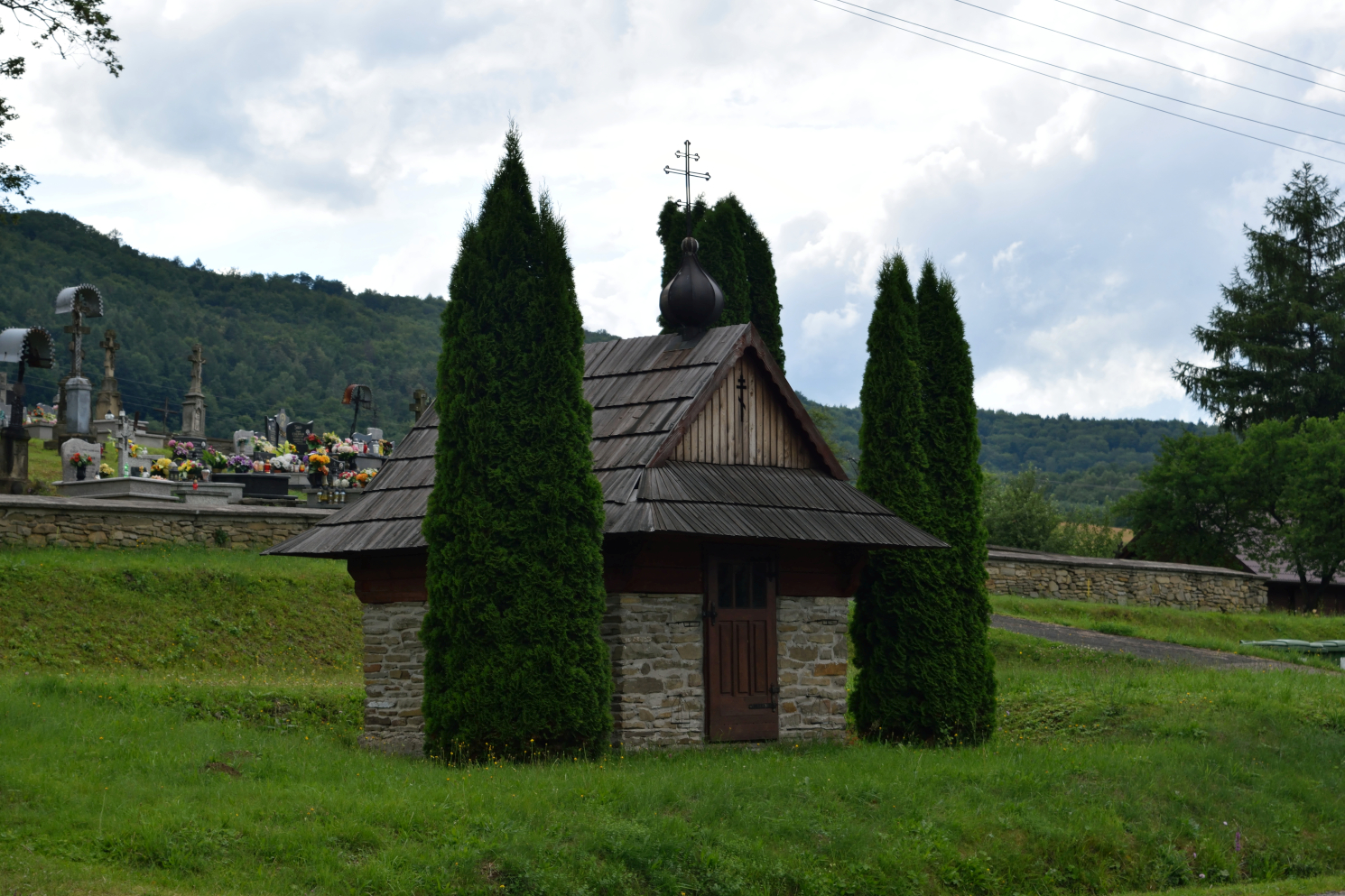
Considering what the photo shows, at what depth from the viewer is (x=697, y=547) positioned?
1354cm

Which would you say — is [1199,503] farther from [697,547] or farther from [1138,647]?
[697,547]

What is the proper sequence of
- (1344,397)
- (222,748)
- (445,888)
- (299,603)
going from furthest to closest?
(1344,397) < (299,603) < (222,748) < (445,888)

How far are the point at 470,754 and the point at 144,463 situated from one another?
770 inches

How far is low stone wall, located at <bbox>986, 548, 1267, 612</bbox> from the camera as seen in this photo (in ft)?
94.1

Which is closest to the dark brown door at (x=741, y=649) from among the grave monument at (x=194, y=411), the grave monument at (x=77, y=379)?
the grave monument at (x=77, y=379)

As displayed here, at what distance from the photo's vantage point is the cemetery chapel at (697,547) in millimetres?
13008

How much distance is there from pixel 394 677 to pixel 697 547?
3.70m

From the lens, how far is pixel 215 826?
8.84m

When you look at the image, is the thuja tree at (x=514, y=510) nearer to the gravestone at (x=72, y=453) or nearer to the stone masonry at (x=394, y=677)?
the stone masonry at (x=394, y=677)

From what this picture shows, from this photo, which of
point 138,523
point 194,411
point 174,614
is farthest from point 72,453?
point 194,411

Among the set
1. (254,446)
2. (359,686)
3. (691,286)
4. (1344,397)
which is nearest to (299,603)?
(359,686)

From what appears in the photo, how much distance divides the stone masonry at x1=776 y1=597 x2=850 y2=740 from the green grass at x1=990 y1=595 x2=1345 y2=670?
11.6 metres

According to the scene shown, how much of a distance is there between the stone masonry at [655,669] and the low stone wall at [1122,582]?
609 inches

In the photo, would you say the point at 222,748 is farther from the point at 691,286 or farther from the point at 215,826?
the point at 691,286
